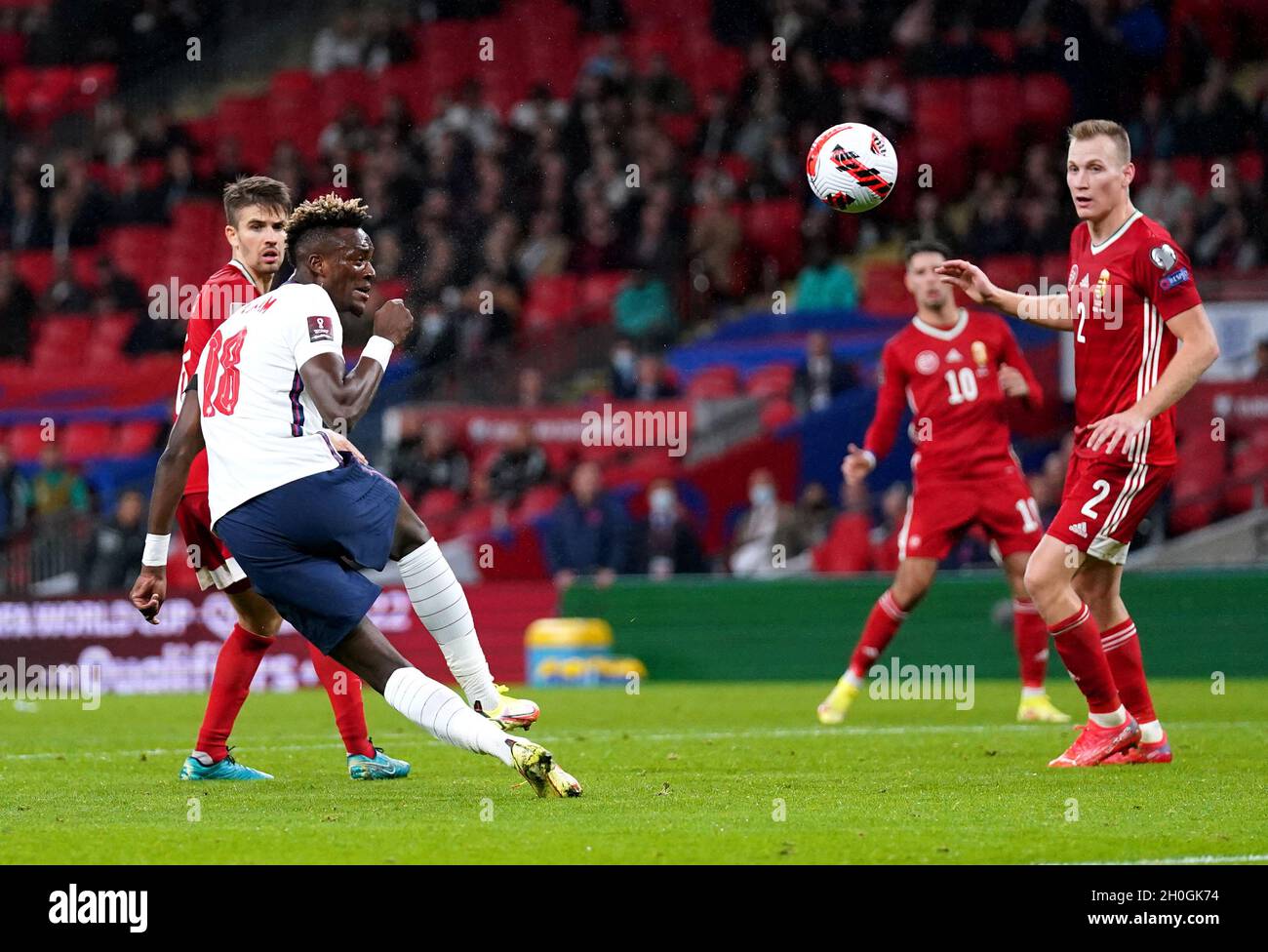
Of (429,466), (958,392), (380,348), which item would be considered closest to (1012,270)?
(429,466)

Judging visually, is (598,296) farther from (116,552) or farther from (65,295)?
(65,295)

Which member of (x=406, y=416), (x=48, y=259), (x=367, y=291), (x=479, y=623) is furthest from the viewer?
(x=48, y=259)

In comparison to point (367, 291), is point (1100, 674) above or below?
below

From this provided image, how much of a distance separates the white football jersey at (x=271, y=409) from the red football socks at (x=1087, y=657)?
3.11 m

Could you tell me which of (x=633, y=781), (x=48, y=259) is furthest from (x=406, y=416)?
(x=633, y=781)

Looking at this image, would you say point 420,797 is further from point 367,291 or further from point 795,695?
point 795,695

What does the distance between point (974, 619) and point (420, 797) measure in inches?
325

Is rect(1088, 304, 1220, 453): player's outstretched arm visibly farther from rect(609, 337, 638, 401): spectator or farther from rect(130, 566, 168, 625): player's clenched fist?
rect(609, 337, 638, 401): spectator

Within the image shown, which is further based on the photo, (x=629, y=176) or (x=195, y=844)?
(x=629, y=176)

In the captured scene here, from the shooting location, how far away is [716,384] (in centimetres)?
1900

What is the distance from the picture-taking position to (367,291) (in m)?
6.64

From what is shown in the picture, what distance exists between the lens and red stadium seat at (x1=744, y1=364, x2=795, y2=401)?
18750mm

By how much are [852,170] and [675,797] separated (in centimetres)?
333

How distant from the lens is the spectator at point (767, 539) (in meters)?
16.6
